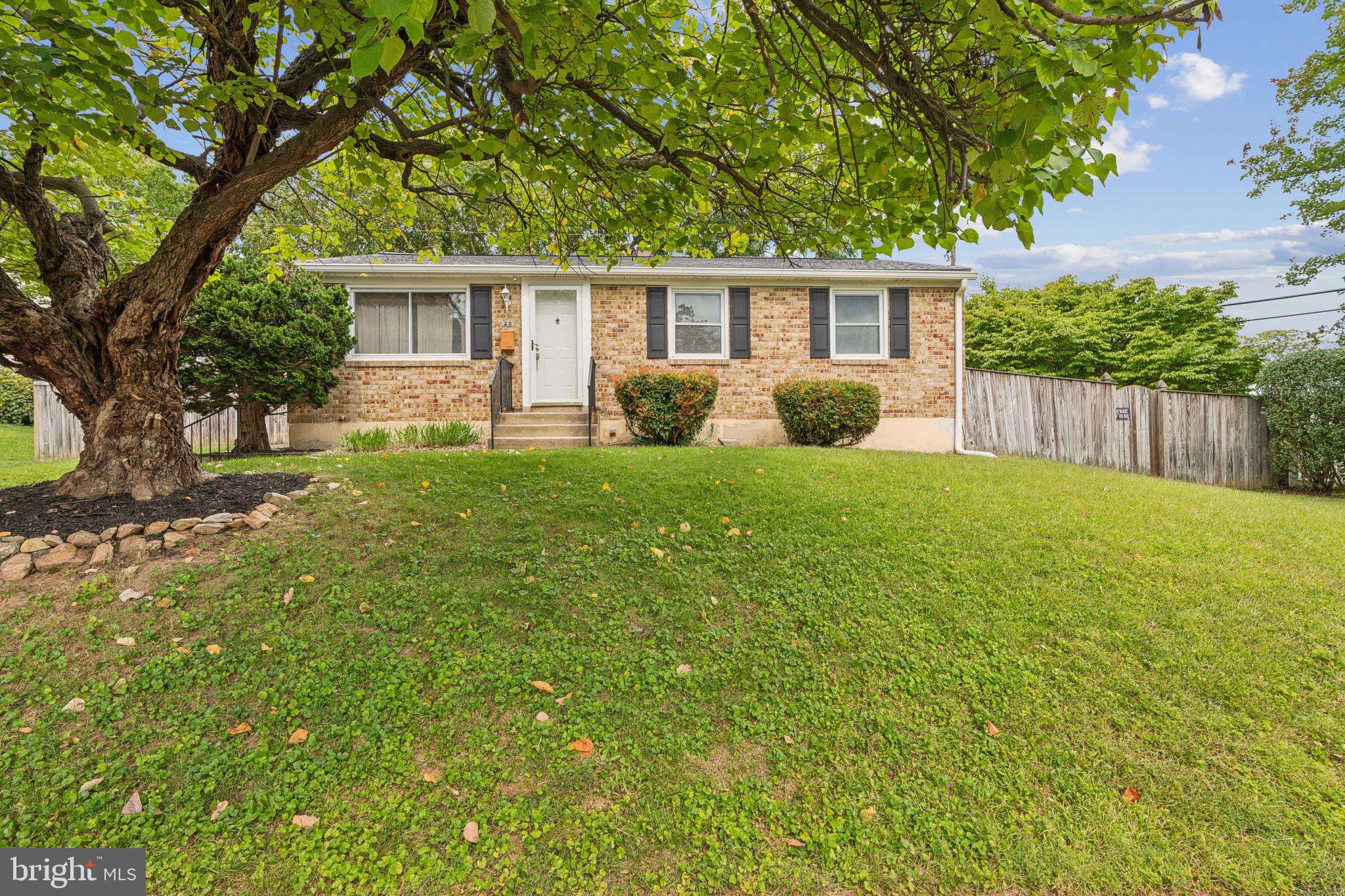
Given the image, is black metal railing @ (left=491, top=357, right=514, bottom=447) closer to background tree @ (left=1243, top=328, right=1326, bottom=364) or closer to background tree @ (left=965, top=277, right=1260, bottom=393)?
background tree @ (left=965, top=277, right=1260, bottom=393)

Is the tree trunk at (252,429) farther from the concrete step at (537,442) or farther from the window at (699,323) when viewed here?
the window at (699,323)

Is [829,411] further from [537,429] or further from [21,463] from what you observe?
[21,463]

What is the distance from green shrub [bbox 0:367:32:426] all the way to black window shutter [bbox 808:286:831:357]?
835 inches

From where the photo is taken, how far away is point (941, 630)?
3590 millimetres

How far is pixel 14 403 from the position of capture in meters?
16.1

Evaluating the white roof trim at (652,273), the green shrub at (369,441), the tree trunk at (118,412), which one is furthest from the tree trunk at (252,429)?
the tree trunk at (118,412)

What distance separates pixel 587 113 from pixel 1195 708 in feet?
17.1

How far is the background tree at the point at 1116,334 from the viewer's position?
16.9 meters

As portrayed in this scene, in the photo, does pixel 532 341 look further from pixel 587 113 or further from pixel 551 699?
pixel 551 699

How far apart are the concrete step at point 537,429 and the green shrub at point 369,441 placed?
180cm

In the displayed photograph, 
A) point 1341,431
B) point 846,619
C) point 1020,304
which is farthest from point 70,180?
point 1020,304

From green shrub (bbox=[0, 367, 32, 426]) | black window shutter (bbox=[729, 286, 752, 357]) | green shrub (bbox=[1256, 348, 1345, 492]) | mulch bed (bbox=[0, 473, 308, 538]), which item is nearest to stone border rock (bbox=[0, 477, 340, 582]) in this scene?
mulch bed (bbox=[0, 473, 308, 538])

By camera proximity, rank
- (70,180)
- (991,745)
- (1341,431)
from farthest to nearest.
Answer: (1341,431) → (70,180) → (991,745)

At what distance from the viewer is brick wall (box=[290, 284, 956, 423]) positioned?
1016 cm
